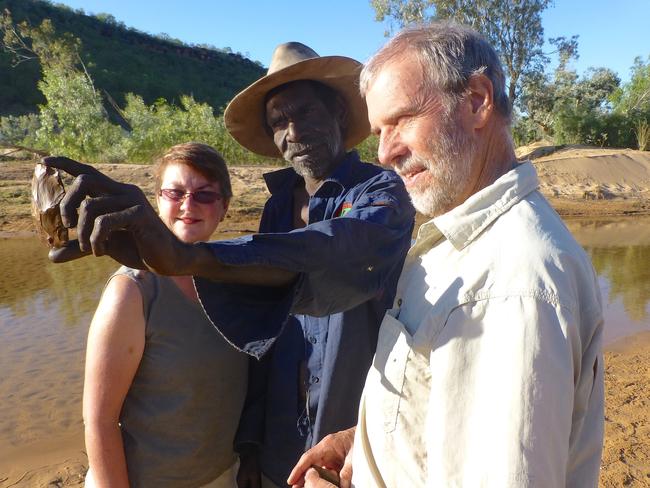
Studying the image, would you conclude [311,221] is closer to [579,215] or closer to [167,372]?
[167,372]

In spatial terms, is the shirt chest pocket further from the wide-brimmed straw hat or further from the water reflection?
the water reflection

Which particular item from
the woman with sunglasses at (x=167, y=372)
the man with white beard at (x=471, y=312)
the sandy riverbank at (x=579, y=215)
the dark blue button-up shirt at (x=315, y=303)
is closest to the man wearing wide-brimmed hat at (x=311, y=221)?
the dark blue button-up shirt at (x=315, y=303)

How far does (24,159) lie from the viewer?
613 inches

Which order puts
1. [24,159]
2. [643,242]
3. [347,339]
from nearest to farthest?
[347,339]
[643,242]
[24,159]

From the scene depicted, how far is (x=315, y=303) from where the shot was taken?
3.90ft

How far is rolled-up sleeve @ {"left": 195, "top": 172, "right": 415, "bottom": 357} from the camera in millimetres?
1096

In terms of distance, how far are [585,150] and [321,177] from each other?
772 inches

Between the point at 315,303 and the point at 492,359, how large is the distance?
17.7 inches

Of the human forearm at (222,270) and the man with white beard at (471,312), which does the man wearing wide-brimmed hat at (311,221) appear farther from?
the man with white beard at (471,312)

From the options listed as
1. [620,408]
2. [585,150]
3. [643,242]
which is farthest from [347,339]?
[585,150]

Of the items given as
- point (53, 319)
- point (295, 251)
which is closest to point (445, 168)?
point (295, 251)

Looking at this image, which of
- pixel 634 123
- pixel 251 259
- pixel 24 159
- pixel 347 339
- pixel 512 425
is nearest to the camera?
pixel 512 425

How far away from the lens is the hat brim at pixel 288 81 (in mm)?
2021

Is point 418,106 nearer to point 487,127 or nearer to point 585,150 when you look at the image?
point 487,127
